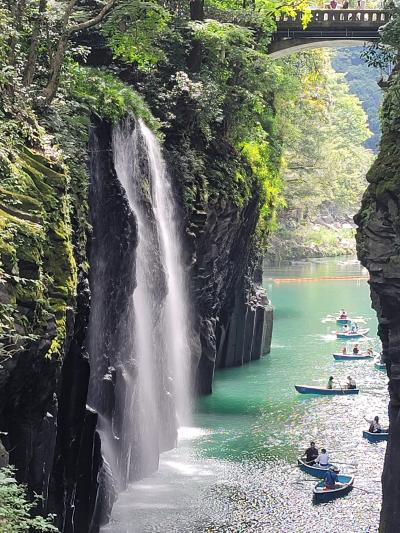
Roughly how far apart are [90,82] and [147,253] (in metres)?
5.47

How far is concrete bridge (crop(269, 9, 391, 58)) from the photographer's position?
4056cm

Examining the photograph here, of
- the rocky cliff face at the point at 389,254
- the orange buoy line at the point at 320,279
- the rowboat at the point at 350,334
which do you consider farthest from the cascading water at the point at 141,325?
the orange buoy line at the point at 320,279

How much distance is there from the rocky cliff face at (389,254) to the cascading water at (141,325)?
6.27m

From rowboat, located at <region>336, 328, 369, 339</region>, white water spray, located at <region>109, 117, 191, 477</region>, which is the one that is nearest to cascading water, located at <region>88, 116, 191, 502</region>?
white water spray, located at <region>109, 117, 191, 477</region>

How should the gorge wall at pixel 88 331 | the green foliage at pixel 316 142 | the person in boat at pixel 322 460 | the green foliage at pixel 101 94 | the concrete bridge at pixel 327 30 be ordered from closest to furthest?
the gorge wall at pixel 88 331
the green foliage at pixel 101 94
the person in boat at pixel 322 460
the concrete bridge at pixel 327 30
the green foliage at pixel 316 142

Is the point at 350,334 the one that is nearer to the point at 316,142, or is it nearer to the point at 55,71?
the point at 316,142

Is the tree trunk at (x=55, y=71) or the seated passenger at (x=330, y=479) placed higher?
the tree trunk at (x=55, y=71)

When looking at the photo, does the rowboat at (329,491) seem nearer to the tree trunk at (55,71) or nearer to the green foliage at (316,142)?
the tree trunk at (55,71)

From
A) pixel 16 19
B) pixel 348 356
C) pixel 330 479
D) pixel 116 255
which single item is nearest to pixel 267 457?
pixel 330 479

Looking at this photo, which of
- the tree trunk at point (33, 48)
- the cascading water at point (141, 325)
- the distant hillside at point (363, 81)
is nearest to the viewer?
the tree trunk at point (33, 48)

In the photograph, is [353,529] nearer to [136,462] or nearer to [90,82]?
[136,462]

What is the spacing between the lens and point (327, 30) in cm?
4141

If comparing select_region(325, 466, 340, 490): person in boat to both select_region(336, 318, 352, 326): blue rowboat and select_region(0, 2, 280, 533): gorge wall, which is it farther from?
select_region(336, 318, 352, 326): blue rowboat

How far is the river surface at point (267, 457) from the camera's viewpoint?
23500mm
